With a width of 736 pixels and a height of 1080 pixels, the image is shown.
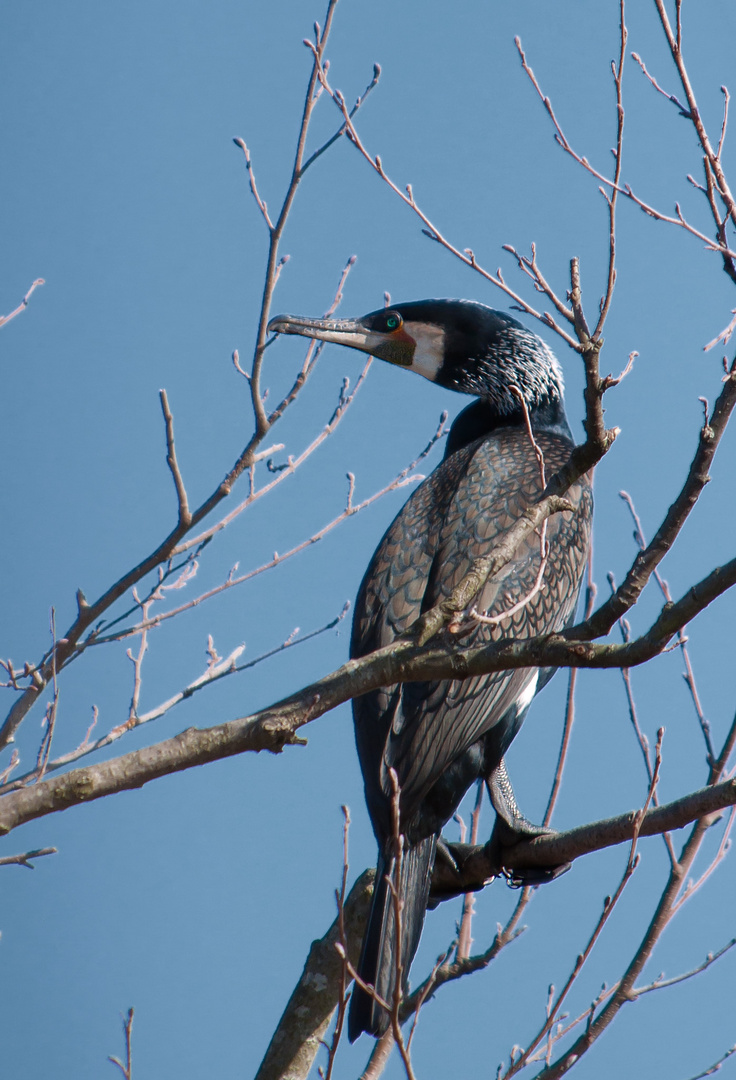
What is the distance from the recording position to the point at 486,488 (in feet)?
10.3

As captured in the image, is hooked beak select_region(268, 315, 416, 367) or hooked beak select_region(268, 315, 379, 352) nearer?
hooked beak select_region(268, 315, 379, 352)

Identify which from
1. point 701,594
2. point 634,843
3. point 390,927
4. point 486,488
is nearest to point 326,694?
point 701,594

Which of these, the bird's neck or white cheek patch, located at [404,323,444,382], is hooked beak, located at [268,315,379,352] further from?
the bird's neck

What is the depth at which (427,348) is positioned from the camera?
400 cm

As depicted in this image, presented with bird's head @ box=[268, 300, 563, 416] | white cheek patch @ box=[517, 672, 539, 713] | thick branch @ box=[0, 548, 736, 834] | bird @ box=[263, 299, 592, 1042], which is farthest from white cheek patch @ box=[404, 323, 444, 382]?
thick branch @ box=[0, 548, 736, 834]

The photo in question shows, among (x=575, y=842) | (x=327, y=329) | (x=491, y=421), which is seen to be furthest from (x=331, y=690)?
(x=491, y=421)

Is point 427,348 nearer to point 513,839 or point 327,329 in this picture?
point 327,329

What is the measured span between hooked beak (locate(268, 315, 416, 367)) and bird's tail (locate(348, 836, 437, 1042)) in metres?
1.71

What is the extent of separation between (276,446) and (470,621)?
48.0 inches

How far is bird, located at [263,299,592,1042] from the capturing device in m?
2.57

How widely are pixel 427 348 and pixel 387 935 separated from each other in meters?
2.20

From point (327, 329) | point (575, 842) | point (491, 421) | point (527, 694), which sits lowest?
point (575, 842)

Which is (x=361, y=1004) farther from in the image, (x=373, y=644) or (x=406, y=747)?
(x=373, y=644)

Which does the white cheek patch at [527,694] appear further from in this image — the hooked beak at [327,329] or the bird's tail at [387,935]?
the hooked beak at [327,329]
